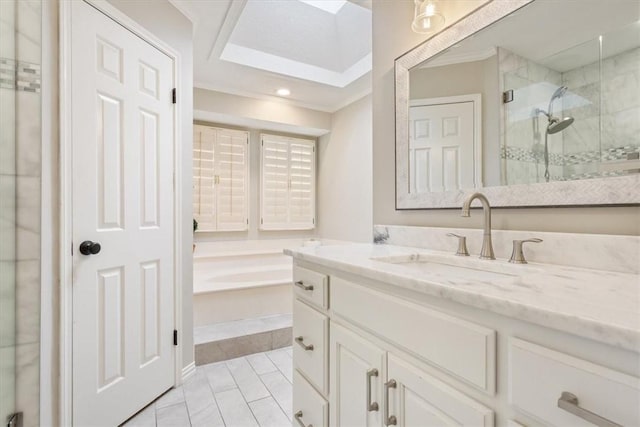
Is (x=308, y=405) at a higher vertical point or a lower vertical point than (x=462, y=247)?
lower

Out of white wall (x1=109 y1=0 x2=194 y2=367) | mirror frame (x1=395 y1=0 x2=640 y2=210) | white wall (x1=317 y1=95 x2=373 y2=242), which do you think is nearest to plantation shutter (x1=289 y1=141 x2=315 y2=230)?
white wall (x1=317 y1=95 x2=373 y2=242)

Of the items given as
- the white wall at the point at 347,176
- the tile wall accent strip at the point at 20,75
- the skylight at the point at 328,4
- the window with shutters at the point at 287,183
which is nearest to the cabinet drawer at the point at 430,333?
the tile wall accent strip at the point at 20,75

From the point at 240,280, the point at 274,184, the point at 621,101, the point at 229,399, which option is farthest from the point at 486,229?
the point at 274,184

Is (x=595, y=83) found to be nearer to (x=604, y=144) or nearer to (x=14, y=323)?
(x=604, y=144)

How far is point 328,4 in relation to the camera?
9.05 ft

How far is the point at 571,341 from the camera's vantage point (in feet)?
1.63

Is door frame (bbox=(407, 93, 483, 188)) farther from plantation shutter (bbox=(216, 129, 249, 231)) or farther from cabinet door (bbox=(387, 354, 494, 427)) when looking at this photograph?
plantation shutter (bbox=(216, 129, 249, 231))

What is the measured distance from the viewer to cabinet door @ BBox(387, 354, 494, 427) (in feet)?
2.10

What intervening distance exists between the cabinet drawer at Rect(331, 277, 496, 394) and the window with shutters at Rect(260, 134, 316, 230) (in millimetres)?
3199

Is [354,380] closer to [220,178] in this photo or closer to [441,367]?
[441,367]

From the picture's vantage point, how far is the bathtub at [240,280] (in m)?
2.62

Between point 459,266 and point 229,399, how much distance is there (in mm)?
1581

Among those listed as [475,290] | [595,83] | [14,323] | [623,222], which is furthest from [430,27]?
[14,323]

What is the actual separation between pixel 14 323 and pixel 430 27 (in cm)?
218
